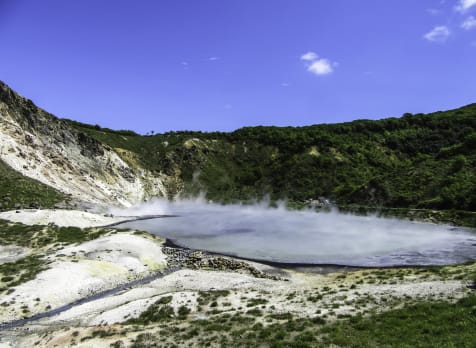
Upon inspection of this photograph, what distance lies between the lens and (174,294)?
31859mm

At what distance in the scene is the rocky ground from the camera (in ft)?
79.0

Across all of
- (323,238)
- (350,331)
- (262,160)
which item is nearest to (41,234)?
(323,238)

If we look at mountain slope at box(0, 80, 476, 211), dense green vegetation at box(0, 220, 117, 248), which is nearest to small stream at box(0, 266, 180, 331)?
dense green vegetation at box(0, 220, 117, 248)

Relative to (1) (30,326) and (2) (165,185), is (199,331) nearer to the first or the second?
(1) (30,326)

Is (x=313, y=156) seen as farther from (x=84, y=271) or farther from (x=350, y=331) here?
(x=350, y=331)

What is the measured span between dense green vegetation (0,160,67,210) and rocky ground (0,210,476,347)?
68.0ft

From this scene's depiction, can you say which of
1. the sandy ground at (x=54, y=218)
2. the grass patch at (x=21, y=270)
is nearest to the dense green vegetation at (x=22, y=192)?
the sandy ground at (x=54, y=218)

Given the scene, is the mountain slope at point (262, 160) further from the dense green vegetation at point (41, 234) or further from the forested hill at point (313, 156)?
the dense green vegetation at point (41, 234)

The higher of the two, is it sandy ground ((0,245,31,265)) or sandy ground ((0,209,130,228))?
sandy ground ((0,209,130,228))

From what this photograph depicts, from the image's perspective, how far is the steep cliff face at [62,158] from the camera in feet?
264

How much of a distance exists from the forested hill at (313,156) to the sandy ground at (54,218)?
200 feet

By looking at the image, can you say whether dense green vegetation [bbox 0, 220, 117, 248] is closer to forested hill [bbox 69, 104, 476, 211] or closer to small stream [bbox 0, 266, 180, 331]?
small stream [bbox 0, 266, 180, 331]

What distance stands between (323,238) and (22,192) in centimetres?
5430

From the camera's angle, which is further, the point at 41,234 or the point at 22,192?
the point at 22,192
